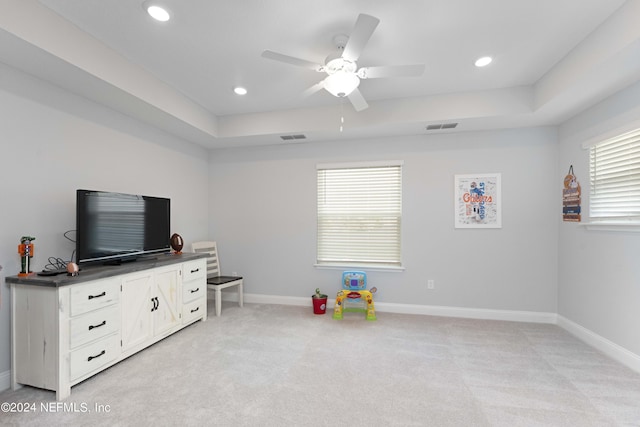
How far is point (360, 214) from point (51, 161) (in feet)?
11.3

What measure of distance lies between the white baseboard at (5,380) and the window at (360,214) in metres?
3.25

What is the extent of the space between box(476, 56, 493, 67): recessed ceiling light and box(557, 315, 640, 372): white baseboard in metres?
2.89

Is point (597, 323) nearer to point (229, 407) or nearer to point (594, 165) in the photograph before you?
point (594, 165)

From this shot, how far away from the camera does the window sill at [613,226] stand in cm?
252

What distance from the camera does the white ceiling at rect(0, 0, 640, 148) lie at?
202 cm

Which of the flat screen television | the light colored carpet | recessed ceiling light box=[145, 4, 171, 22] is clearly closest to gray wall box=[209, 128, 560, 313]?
the light colored carpet

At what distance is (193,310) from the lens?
11.6 feet

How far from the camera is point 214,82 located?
3129 millimetres

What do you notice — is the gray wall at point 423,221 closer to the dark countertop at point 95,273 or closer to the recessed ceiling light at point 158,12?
the dark countertop at point 95,273

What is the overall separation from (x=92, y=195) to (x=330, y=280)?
301cm

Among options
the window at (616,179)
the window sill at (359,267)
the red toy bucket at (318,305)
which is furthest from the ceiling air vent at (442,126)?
the red toy bucket at (318,305)

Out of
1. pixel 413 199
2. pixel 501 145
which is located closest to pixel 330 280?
pixel 413 199

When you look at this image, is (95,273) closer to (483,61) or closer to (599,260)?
(483,61)

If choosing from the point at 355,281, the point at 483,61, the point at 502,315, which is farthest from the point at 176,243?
the point at 502,315
